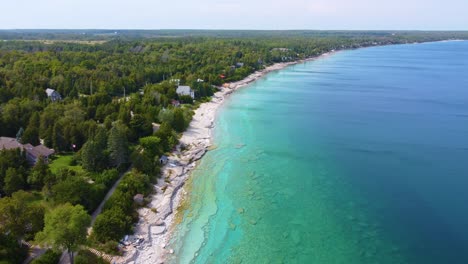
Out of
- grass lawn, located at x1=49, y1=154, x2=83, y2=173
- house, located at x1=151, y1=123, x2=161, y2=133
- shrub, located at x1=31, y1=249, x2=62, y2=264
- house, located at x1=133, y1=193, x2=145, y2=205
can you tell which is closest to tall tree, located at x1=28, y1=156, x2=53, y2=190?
grass lawn, located at x1=49, y1=154, x2=83, y2=173

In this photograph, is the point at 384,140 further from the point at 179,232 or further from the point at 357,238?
the point at 179,232

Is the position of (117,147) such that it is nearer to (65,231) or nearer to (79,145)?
(79,145)

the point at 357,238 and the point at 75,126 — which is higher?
the point at 75,126

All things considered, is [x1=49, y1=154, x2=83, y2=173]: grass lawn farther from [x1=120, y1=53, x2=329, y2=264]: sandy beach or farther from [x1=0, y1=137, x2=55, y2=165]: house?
[x1=120, y1=53, x2=329, y2=264]: sandy beach

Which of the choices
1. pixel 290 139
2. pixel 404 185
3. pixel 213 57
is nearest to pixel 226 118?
pixel 290 139

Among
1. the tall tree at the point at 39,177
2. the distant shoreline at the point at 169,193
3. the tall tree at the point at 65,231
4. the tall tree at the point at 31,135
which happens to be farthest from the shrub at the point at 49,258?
the tall tree at the point at 31,135
